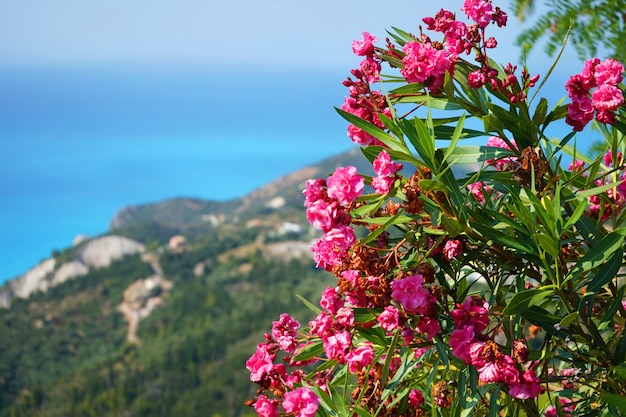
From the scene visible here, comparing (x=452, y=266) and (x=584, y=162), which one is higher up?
(x=584, y=162)

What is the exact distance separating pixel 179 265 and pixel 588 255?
68.7m

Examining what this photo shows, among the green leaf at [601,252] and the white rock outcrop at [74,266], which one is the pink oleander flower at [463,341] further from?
the white rock outcrop at [74,266]

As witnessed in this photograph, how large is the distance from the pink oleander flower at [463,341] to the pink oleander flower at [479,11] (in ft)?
1.73

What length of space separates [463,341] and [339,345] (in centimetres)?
19

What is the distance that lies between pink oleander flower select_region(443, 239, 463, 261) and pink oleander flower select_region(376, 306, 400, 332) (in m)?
0.12

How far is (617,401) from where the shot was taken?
789mm

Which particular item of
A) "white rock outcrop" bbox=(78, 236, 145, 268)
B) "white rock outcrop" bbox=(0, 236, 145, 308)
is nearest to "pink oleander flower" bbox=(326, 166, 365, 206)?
"white rock outcrop" bbox=(0, 236, 145, 308)

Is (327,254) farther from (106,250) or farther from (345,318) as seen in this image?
(106,250)

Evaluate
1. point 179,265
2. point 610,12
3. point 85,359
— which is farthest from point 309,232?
point 610,12

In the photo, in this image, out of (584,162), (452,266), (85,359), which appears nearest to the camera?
(452,266)

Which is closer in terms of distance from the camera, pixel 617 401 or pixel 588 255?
pixel 617 401

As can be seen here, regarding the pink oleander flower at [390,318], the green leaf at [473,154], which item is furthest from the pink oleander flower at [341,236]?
the green leaf at [473,154]

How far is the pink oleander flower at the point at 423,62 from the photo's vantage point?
107 centimetres

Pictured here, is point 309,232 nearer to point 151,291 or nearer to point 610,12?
point 151,291
